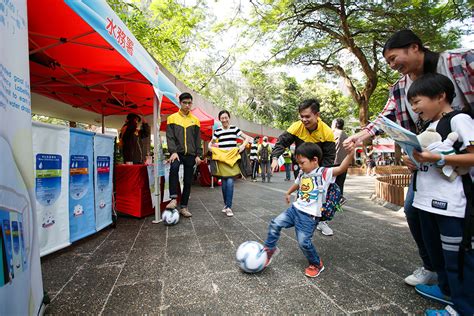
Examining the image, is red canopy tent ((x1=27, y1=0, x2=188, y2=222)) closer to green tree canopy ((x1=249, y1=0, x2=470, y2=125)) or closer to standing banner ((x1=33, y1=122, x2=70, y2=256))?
standing banner ((x1=33, y1=122, x2=70, y2=256))

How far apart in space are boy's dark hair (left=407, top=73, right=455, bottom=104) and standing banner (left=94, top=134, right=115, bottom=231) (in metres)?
3.18

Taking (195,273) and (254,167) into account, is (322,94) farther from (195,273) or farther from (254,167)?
(195,273)

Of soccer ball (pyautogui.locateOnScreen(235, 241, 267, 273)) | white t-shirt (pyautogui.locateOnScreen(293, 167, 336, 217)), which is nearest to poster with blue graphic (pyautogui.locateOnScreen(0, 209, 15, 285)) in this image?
soccer ball (pyautogui.locateOnScreen(235, 241, 267, 273))

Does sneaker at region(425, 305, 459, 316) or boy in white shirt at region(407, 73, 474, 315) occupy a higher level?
boy in white shirt at region(407, 73, 474, 315)

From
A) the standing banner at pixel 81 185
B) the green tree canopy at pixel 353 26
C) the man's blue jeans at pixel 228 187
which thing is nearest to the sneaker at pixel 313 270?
the man's blue jeans at pixel 228 187

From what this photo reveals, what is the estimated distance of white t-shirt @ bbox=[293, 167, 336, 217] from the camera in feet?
6.66

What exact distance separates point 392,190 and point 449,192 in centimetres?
408

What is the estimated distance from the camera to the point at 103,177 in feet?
10.4

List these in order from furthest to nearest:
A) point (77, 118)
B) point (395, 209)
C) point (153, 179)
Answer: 1. point (77, 118)
2. point (395, 209)
3. point (153, 179)

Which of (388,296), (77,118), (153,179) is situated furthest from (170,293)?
(77,118)

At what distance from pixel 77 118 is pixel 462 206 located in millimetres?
9166

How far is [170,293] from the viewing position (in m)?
1.75

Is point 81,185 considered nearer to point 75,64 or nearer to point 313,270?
point 75,64

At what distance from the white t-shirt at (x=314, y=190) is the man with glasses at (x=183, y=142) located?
2207mm
